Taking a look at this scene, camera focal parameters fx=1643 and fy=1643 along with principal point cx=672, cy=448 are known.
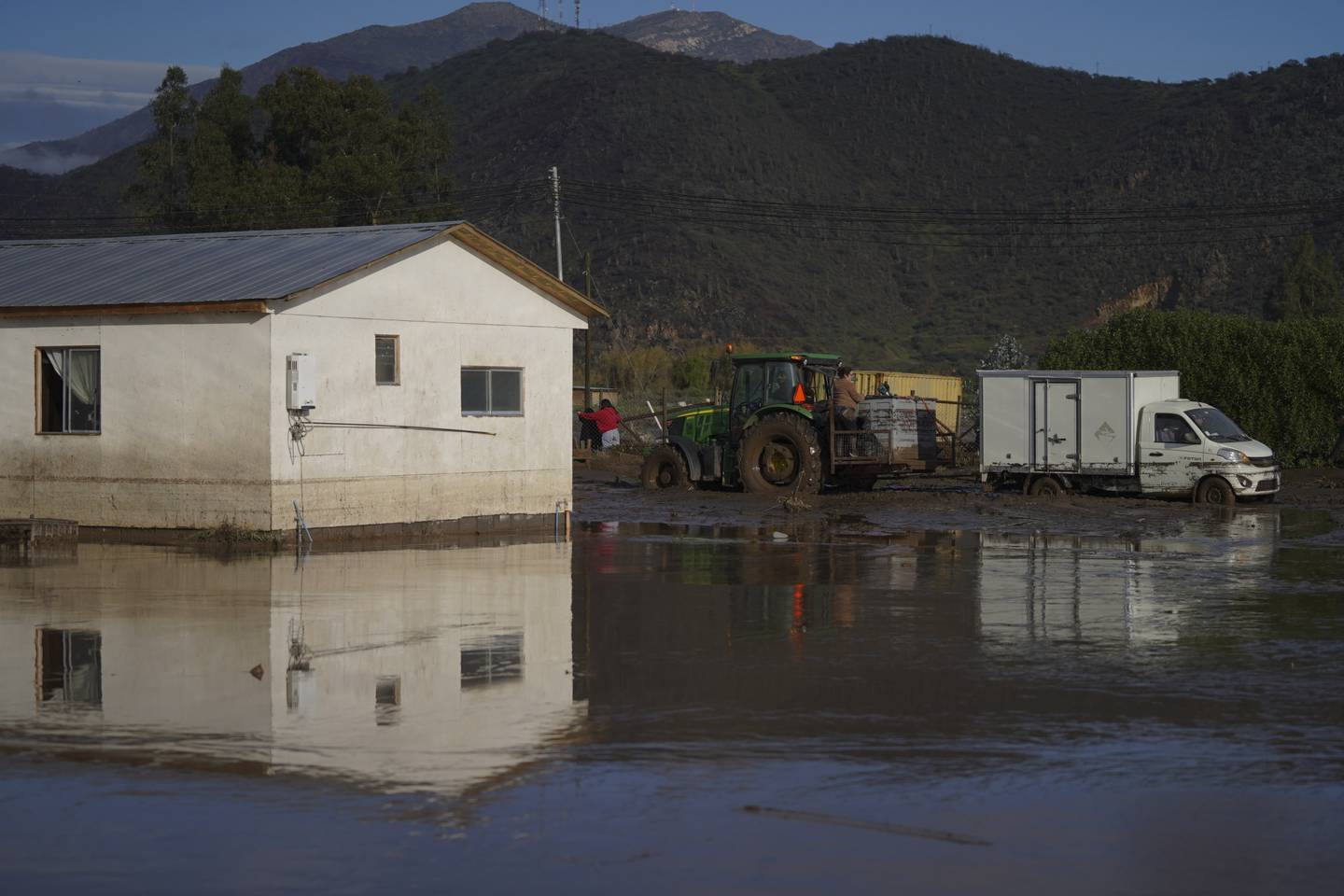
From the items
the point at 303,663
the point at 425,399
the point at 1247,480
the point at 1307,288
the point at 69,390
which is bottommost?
the point at 303,663

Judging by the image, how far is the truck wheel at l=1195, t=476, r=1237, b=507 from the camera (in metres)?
27.2

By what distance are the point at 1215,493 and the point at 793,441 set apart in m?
7.14

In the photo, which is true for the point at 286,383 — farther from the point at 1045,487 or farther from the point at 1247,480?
the point at 1247,480

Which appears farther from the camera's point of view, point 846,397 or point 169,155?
point 169,155

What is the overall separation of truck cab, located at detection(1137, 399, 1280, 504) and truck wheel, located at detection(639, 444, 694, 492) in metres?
8.24

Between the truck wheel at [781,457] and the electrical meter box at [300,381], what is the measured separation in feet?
34.5

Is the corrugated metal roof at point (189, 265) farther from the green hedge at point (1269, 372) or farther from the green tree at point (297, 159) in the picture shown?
the green tree at point (297, 159)

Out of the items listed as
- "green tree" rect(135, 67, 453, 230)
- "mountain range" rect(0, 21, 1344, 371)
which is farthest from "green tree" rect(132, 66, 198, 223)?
"mountain range" rect(0, 21, 1344, 371)

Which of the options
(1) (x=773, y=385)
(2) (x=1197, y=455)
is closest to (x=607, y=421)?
(1) (x=773, y=385)

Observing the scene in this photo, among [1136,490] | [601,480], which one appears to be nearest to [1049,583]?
[1136,490]

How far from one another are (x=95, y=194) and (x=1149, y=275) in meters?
73.7

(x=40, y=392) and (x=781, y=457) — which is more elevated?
(x=40, y=392)

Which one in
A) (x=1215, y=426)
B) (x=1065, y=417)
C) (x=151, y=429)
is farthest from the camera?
(x=1065, y=417)

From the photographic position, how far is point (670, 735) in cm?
923
